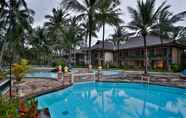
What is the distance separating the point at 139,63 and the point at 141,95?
2165cm

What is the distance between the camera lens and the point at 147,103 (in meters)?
10.1

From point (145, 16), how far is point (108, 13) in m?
5.55

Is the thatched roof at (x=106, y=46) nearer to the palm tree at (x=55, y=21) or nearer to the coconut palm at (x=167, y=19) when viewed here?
the palm tree at (x=55, y=21)

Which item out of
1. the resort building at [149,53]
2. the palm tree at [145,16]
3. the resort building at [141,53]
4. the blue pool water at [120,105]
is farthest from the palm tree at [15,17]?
the resort building at [149,53]

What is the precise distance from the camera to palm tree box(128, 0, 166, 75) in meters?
18.7

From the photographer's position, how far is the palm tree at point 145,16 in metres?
18.7

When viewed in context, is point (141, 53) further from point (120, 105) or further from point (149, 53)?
point (120, 105)

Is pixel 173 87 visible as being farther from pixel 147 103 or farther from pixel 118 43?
pixel 118 43

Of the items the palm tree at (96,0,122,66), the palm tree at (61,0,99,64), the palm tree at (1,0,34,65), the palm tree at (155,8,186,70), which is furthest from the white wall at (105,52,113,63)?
the palm tree at (155,8,186,70)

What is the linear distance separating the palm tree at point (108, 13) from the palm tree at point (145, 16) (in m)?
4.06

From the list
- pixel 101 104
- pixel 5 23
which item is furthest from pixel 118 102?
pixel 5 23

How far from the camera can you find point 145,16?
61.5 ft

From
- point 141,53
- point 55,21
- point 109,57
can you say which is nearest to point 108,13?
point 141,53

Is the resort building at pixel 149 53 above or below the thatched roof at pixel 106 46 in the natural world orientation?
below
